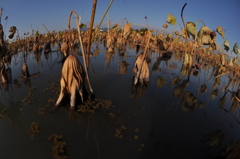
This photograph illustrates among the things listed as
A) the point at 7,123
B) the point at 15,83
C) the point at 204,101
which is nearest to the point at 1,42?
the point at 15,83

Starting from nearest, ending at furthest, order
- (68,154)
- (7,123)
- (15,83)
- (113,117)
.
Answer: (68,154), (7,123), (113,117), (15,83)

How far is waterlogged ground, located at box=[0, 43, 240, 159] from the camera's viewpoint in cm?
364

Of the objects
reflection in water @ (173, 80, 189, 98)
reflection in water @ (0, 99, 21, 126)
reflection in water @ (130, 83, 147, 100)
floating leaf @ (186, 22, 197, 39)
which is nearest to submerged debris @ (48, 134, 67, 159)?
reflection in water @ (0, 99, 21, 126)

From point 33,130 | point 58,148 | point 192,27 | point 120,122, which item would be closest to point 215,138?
point 120,122

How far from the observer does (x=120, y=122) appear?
470cm

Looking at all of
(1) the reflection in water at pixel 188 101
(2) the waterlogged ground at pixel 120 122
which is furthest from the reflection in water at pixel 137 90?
(1) the reflection in water at pixel 188 101

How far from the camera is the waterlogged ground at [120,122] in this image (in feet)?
11.9

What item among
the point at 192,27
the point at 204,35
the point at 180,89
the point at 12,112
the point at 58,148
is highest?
the point at 192,27

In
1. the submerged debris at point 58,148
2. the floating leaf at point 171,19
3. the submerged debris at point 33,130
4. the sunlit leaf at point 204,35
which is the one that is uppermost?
the floating leaf at point 171,19

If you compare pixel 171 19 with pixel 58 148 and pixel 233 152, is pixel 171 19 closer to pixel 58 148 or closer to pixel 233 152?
pixel 233 152

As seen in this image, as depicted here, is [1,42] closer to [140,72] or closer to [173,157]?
[140,72]

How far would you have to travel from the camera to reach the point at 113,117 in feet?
16.2

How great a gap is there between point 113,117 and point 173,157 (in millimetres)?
2207

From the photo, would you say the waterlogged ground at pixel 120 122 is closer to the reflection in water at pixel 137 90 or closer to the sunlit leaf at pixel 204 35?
the reflection in water at pixel 137 90
